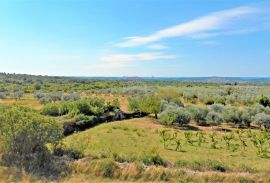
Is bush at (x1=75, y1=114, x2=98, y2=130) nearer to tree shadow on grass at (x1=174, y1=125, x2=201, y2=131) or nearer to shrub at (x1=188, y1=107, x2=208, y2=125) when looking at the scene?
tree shadow on grass at (x1=174, y1=125, x2=201, y2=131)

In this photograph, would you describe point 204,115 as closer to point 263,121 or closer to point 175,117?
point 175,117

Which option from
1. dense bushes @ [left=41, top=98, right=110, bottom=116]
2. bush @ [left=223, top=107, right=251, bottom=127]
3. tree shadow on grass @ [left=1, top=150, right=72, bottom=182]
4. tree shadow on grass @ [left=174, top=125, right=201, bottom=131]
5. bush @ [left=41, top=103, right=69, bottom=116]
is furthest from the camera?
bush @ [left=223, top=107, right=251, bottom=127]

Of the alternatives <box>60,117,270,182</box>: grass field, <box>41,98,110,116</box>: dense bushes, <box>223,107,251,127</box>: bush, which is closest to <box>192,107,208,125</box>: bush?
<box>223,107,251,127</box>: bush

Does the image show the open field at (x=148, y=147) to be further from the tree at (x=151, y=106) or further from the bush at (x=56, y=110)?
the bush at (x=56, y=110)

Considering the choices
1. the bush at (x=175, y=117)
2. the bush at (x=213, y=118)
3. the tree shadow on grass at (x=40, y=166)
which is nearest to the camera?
the tree shadow on grass at (x=40, y=166)

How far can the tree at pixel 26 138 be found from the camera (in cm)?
1183

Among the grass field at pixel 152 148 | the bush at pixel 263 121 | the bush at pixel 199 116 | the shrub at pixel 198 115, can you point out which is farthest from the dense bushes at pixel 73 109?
the bush at pixel 263 121

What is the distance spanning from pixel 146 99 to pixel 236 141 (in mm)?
17353

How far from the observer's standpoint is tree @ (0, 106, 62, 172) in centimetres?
1183

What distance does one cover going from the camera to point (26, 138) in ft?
41.3

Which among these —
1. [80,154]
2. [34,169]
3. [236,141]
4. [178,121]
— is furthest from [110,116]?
[34,169]

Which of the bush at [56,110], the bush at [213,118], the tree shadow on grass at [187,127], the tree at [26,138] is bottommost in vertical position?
the tree shadow on grass at [187,127]

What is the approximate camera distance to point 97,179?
34.8ft

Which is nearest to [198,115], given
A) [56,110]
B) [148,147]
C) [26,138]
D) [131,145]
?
[56,110]
